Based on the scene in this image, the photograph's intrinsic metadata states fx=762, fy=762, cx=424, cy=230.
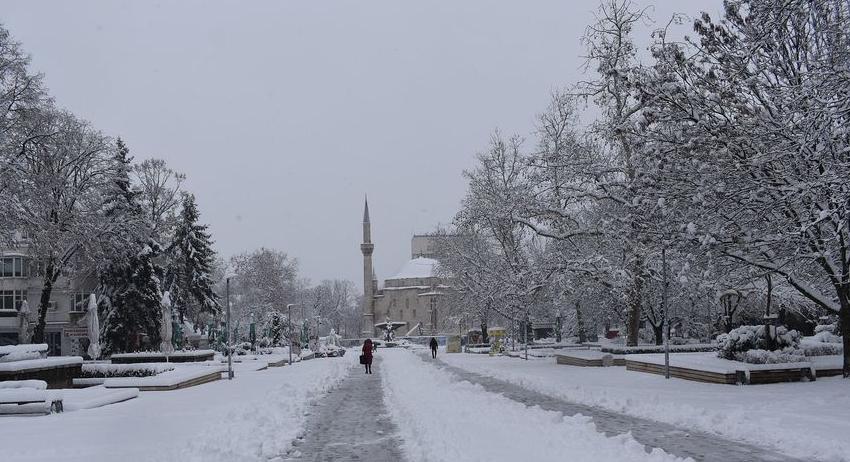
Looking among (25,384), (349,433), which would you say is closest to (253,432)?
(349,433)

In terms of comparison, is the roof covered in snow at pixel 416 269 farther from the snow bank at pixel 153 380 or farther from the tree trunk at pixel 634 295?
the snow bank at pixel 153 380

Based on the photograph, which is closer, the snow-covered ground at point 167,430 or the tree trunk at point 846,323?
the snow-covered ground at point 167,430

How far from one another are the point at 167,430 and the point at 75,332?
58.8 meters

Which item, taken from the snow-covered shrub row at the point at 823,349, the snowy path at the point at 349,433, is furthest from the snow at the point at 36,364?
the snow-covered shrub row at the point at 823,349

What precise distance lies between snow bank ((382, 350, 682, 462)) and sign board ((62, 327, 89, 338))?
180 ft

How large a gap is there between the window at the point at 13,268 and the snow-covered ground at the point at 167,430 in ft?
168

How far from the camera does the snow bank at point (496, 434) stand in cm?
952

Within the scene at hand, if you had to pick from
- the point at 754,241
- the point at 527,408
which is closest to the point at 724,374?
the point at 754,241

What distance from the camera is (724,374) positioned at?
766 inches

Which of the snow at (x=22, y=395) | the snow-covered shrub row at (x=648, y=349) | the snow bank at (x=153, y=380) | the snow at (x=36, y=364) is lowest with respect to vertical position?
the snow bank at (x=153, y=380)

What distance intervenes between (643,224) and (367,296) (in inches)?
4320

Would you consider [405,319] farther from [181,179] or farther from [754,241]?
[754,241]

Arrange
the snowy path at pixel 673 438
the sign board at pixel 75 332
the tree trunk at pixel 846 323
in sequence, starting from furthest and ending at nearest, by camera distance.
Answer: the sign board at pixel 75 332, the tree trunk at pixel 846 323, the snowy path at pixel 673 438

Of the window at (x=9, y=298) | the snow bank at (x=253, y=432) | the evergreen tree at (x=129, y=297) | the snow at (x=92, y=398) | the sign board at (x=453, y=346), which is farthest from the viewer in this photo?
the window at (x=9, y=298)
